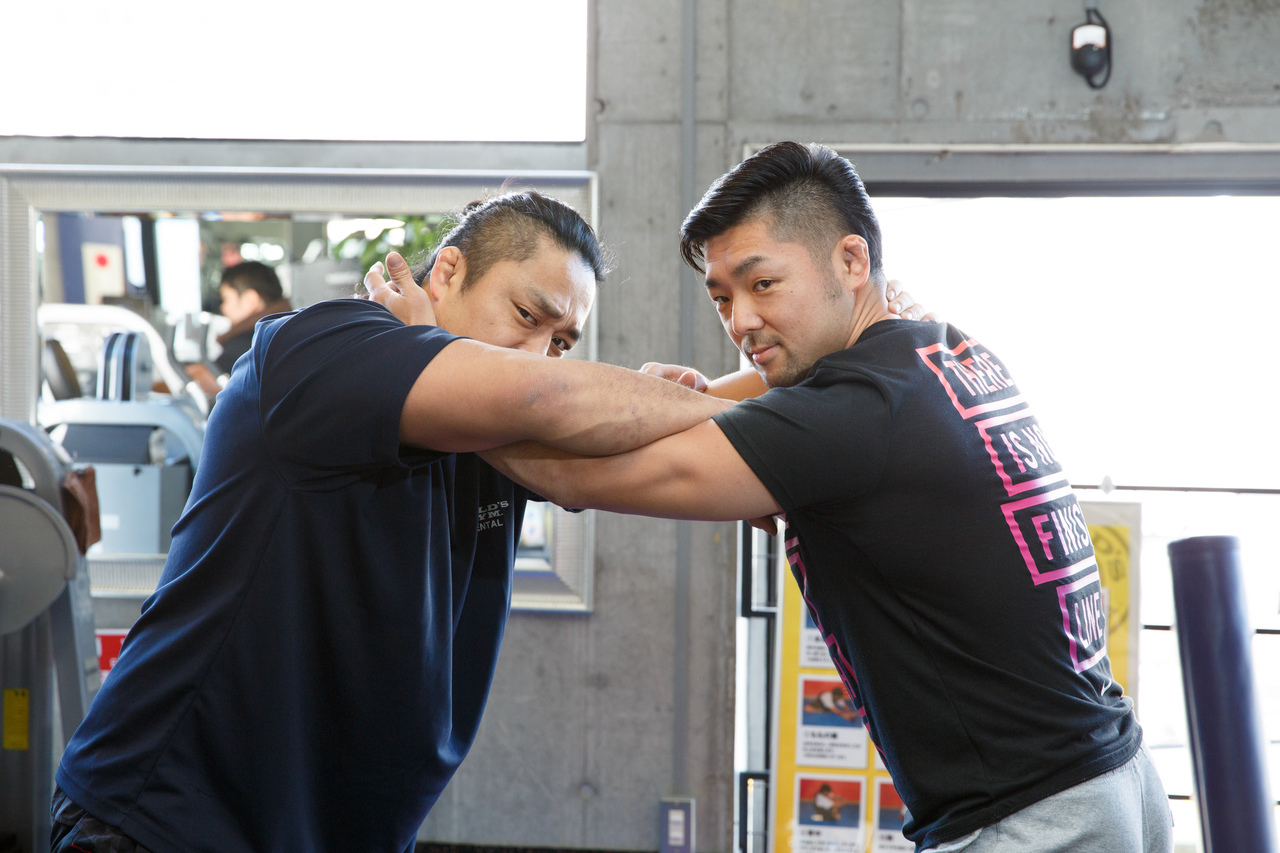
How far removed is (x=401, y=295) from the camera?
1.42 metres

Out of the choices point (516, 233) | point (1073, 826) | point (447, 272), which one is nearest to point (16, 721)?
point (447, 272)

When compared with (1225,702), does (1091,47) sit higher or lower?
higher

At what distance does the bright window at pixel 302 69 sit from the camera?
3.20 meters

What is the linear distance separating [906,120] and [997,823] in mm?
2580

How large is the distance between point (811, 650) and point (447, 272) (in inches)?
76.2

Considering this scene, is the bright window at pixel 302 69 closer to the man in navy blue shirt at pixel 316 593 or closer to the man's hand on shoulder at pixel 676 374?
the man's hand on shoulder at pixel 676 374

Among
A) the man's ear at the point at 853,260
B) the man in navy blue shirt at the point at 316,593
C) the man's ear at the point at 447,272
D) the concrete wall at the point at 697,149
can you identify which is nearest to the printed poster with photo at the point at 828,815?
the concrete wall at the point at 697,149

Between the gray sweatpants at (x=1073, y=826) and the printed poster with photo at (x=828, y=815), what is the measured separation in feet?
5.94

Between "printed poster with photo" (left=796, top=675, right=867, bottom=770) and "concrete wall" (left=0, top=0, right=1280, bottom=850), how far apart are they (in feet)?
1.06

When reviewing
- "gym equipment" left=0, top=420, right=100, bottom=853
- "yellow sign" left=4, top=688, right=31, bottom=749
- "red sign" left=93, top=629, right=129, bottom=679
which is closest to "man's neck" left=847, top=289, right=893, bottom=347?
"gym equipment" left=0, top=420, right=100, bottom=853

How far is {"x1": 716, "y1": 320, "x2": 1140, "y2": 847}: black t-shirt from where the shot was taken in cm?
115

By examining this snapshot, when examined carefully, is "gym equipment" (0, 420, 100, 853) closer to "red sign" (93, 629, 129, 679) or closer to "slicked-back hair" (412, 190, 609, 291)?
"red sign" (93, 629, 129, 679)

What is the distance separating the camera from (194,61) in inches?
128

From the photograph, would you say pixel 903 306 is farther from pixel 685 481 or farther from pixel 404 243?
→ pixel 404 243
